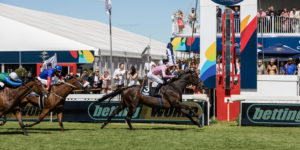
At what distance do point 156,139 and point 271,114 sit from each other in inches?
225

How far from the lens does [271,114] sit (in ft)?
54.7

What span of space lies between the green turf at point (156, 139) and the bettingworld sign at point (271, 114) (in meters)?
1.23

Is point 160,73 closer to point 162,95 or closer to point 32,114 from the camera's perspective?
point 162,95

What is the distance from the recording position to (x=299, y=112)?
16531 mm

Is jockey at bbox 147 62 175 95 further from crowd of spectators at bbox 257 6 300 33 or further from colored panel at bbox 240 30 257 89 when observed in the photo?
crowd of spectators at bbox 257 6 300 33

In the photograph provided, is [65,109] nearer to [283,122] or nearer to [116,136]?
[116,136]

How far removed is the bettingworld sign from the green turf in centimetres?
123

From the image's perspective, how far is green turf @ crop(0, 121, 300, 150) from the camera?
36.3 ft

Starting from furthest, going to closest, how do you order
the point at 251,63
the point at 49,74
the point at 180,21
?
the point at 180,21 → the point at 251,63 → the point at 49,74

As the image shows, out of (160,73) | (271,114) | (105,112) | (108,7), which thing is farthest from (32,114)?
(271,114)

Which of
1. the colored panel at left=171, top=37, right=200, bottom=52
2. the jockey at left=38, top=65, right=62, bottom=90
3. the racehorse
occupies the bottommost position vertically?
→ the racehorse

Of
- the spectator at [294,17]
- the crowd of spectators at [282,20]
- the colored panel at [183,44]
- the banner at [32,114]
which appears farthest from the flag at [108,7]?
the spectator at [294,17]

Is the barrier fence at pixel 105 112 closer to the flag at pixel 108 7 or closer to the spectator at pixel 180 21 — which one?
the flag at pixel 108 7

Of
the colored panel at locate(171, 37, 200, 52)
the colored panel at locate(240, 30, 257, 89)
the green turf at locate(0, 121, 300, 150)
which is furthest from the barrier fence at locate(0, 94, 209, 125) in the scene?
the colored panel at locate(171, 37, 200, 52)
